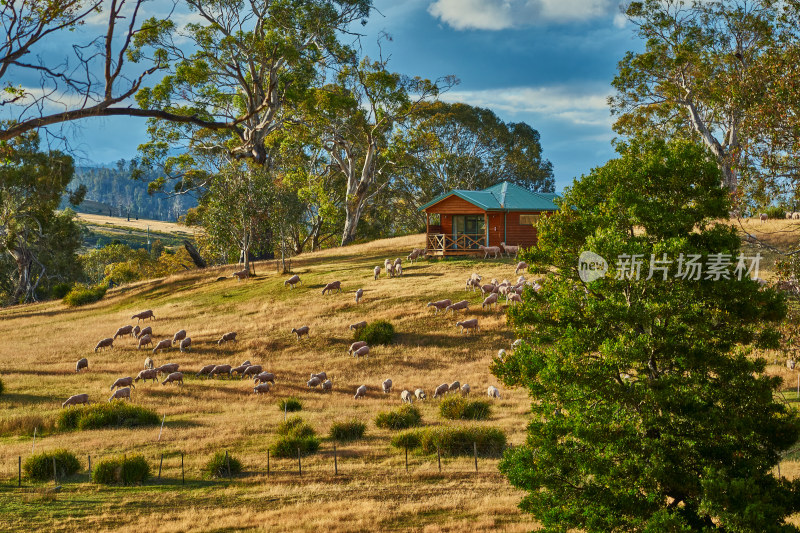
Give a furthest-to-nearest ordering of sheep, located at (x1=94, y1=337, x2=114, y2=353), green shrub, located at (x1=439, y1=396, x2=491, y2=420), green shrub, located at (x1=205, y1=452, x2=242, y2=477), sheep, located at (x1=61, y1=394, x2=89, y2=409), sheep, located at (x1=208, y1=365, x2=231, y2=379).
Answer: sheep, located at (x1=94, y1=337, x2=114, y2=353)
sheep, located at (x1=208, y1=365, x2=231, y2=379)
sheep, located at (x1=61, y1=394, x2=89, y2=409)
green shrub, located at (x1=439, y1=396, x2=491, y2=420)
green shrub, located at (x1=205, y1=452, x2=242, y2=477)

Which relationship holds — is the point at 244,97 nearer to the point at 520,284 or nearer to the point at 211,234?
the point at 211,234

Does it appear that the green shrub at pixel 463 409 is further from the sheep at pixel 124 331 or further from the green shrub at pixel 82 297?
the green shrub at pixel 82 297

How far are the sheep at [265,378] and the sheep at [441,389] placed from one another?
7119 millimetres

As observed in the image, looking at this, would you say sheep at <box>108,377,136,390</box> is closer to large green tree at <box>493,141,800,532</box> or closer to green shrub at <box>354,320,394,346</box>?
green shrub at <box>354,320,394,346</box>

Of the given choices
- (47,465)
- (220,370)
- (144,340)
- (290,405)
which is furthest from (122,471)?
(144,340)

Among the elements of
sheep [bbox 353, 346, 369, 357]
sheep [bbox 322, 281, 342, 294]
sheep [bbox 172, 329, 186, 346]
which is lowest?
sheep [bbox 353, 346, 369, 357]

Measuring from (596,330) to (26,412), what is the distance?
20.4 metres

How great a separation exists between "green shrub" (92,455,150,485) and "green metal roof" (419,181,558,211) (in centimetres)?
3521

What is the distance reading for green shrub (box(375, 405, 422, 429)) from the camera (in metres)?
20.2

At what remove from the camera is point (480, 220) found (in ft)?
162

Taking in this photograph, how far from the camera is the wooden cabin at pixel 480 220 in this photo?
156 feet

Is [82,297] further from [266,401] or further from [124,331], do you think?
[266,401]

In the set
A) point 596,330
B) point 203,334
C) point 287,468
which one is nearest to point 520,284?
point 203,334

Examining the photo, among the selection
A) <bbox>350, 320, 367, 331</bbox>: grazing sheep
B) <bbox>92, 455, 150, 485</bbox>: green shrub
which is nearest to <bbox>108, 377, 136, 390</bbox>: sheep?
<bbox>92, 455, 150, 485</bbox>: green shrub
